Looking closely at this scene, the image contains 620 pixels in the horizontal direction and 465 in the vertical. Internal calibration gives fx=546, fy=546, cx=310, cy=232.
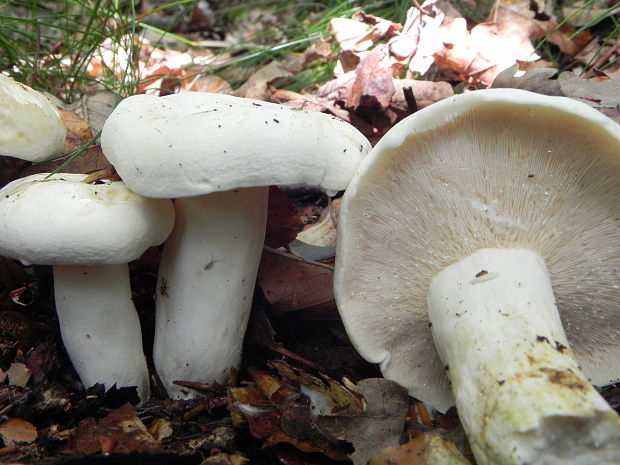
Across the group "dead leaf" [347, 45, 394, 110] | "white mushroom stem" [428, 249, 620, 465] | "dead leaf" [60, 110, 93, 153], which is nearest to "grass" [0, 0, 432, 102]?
"dead leaf" [60, 110, 93, 153]

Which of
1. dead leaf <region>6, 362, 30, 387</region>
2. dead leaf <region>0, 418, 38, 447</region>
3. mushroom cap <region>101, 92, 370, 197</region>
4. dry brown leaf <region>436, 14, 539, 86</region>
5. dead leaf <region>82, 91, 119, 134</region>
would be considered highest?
mushroom cap <region>101, 92, 370, 197</region>

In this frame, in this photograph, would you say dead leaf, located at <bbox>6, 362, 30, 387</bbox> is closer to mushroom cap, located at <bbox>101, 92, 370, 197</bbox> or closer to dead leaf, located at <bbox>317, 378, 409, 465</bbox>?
mushroom cap, located at <bbox>101, 92, 370, 197</bbox>

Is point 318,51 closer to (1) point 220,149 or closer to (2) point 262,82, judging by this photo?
(2) point 262,82

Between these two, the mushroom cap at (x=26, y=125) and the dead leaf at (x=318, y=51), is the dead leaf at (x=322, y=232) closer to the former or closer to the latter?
the mushroom cap at (x=26, y=125)

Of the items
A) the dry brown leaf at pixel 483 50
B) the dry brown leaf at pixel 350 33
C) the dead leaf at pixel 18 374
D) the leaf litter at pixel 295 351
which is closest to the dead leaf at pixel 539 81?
the leaf litter at pixel 295 351

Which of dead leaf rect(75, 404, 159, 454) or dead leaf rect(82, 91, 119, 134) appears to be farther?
dead leaf rect(82, 91, 119, 134)

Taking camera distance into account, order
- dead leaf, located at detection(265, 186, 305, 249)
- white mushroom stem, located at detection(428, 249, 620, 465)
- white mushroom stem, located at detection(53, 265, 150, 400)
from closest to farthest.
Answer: white mushroom stem, located at detection(428, 249, 620, 465) → white mushroom stem, located at detection(53, 265, 150, 400) → dead leaf, located at detection(265, 186, 305, 249)

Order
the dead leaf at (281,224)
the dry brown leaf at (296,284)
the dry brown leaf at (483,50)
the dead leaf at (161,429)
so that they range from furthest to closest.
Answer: the dry brown leaf at (483,50)
the dead leaf at (281,224)
the dry brown leaf at (296,284)
the dead leaf at (161,429)
